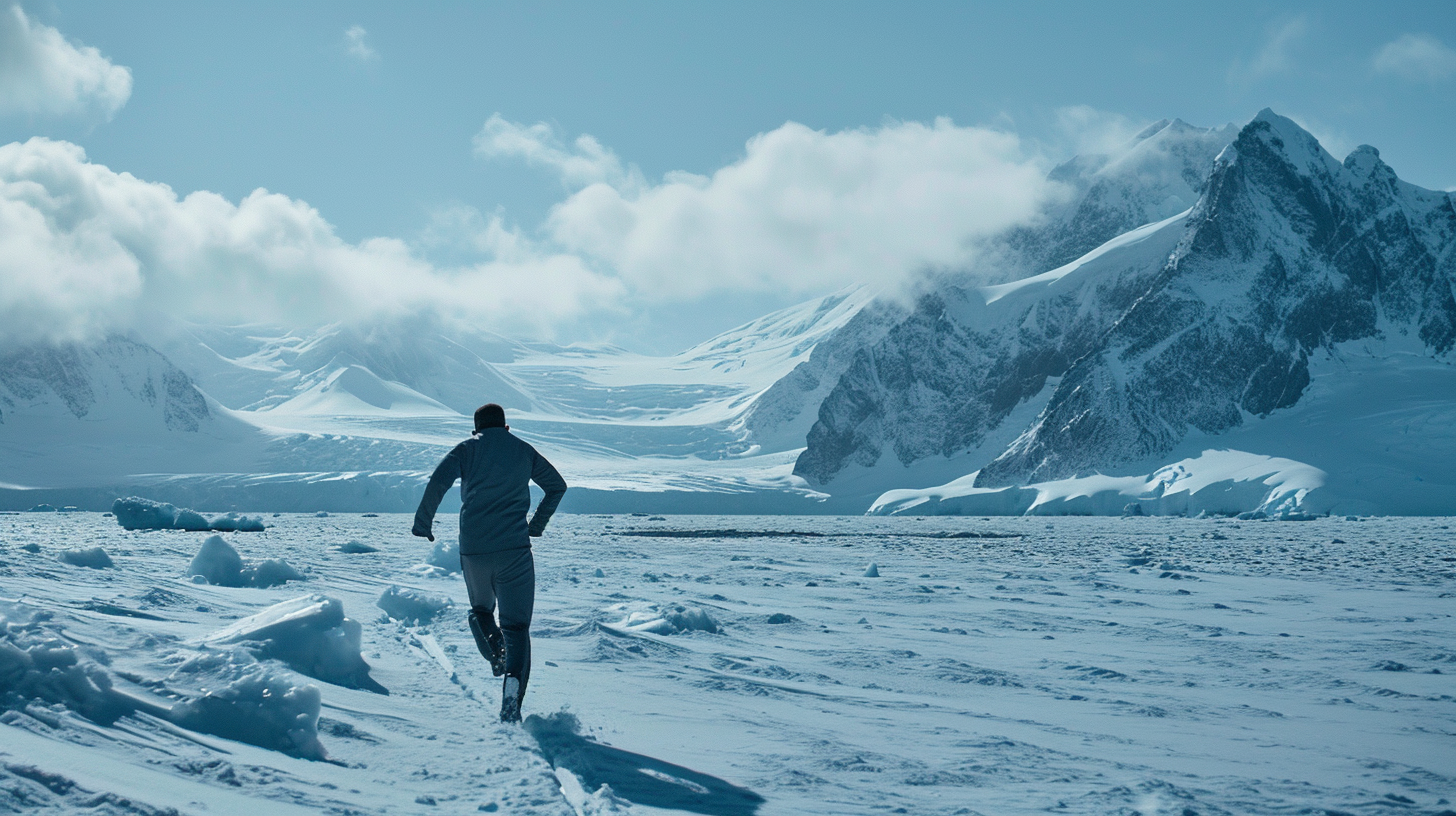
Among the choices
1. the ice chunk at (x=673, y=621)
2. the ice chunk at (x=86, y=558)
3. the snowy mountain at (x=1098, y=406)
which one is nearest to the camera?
the ice chunk at (x=673, y=621)

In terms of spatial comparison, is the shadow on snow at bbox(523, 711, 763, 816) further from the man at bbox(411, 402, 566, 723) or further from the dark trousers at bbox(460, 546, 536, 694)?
the man at bbox(411, 402, 566, 723)

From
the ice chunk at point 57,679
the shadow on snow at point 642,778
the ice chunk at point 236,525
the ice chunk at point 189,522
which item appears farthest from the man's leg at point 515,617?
the ice chunk at point 189,522

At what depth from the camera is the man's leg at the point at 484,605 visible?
6.14 metres

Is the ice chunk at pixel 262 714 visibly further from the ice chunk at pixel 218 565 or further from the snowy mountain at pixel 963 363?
the snowy mountain at pixel 963 363

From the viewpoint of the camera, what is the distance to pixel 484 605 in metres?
6.22

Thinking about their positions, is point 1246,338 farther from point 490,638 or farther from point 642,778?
→ point 642,778

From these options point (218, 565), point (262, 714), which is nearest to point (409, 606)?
point (218, 565)

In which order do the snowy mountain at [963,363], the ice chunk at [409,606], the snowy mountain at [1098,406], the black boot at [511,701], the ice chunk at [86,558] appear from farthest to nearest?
the snowy mountain at [963,363] < the snowy mountain at [1098,406] < the ice chunk at [86,558] < the ice chunk at [409,606] < the black boot at [511,701]

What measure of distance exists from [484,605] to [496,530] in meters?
0.49

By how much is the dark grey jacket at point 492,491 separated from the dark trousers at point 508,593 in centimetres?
8

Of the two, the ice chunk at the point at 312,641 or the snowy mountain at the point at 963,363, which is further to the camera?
the snowy mountain at the point at 963,363

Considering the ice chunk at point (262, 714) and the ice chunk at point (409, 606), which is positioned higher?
the ice chunk at point (262, 714)

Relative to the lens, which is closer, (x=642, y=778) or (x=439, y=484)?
(x=642, y=778)

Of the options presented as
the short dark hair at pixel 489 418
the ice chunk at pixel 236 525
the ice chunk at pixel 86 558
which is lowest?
the ice chunk at pixel 236 525
